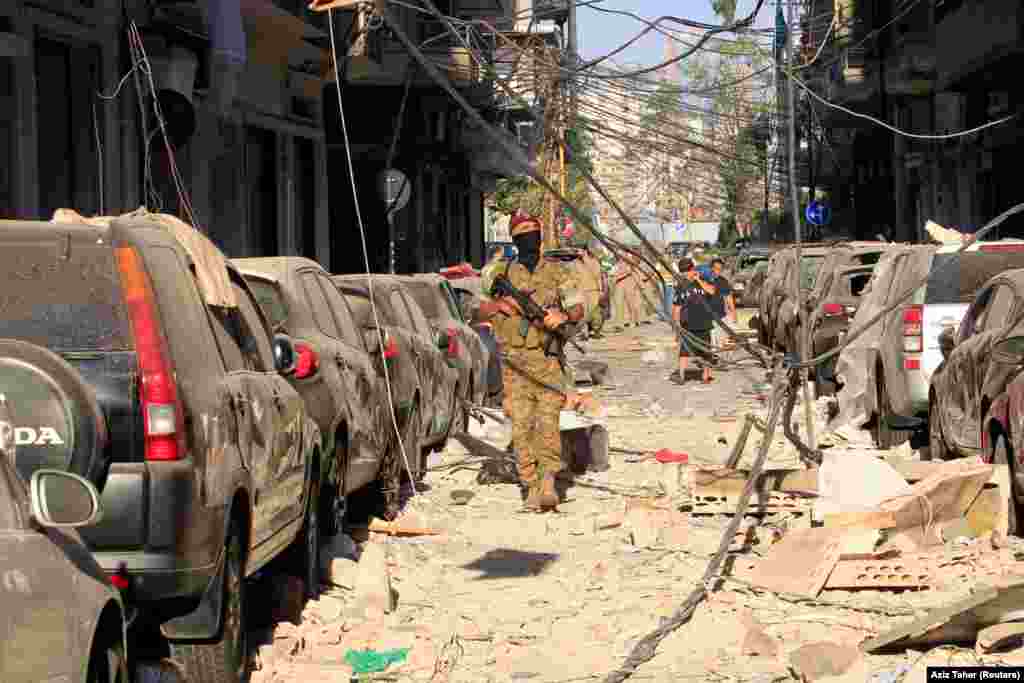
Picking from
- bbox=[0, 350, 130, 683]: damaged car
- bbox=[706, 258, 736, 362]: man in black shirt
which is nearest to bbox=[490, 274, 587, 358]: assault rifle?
bbox=[0, 350, 130, 683]: damaged car

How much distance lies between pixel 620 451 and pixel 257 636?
26.9 ft

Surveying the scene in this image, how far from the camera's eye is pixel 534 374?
12.3 metres

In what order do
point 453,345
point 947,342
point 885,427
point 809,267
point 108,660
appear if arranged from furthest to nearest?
point 809,267, point 453,345, point 885,427, point 947,342, point 108,660

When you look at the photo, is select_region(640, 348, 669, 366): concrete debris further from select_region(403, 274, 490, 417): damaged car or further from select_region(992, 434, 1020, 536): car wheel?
select_region(992, 434, 1020, 536): car wheel

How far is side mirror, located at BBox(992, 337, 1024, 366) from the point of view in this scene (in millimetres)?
9898

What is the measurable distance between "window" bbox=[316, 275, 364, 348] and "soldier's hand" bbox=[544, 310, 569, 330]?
130 cm

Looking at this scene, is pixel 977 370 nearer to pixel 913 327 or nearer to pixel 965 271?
pixel 913 327

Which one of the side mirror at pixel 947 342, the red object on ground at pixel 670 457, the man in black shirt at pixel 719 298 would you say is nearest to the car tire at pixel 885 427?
the red object on ground at pixel 670 457

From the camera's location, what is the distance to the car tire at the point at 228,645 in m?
6.52

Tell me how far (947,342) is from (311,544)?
6.03 m

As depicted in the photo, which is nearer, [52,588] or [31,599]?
[31,599]

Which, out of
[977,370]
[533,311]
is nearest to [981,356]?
[977,370]

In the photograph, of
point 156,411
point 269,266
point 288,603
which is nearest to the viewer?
point 156,411

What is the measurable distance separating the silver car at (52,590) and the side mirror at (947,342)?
894 cm
